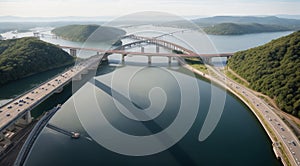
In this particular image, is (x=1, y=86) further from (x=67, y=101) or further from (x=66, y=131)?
(x=66, y=131)

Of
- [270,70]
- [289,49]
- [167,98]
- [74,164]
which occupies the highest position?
[289,49]

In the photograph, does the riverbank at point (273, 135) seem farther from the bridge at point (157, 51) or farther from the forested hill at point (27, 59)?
the forested hill at point (27, 59)

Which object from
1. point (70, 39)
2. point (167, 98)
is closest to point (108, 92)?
point (167, 98)

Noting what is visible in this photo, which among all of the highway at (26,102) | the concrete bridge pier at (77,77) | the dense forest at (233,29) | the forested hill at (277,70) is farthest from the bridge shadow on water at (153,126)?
the dense forest at (233,29)

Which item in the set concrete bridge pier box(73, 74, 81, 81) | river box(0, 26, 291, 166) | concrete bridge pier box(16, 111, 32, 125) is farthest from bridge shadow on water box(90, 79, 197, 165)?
concrete bridge pier box(16, 111, 32, 125)

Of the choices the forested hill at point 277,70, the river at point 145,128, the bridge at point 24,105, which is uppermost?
the forested hill at point 277,70

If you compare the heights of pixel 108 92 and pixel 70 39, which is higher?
pixel 70 39

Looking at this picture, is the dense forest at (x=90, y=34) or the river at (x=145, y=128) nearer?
the river at (x=145, y=128)

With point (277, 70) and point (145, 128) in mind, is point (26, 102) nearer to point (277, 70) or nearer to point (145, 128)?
point (145, 128)
